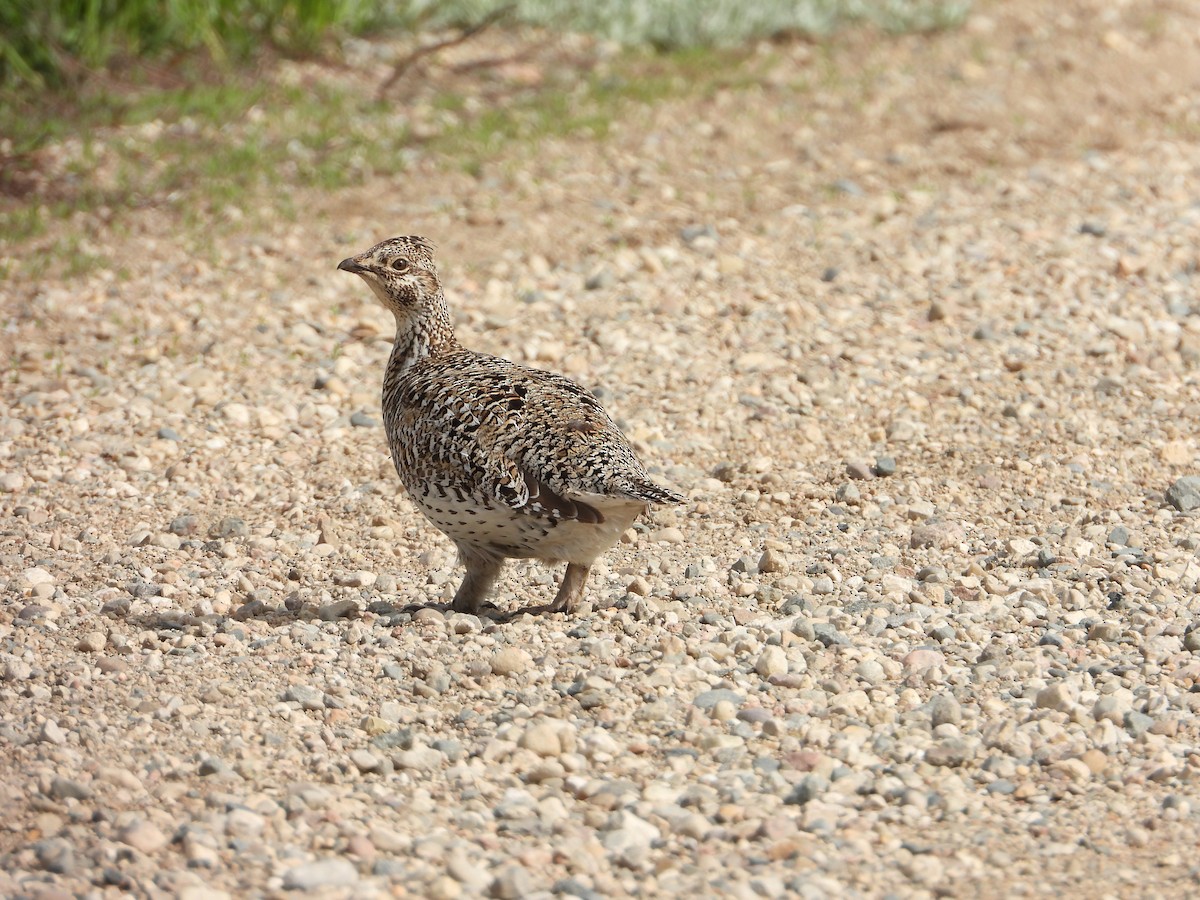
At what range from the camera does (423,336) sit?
6.73 meters

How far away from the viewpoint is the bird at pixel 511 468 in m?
5.57

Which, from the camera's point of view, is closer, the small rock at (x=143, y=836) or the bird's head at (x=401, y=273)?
the small rock at (x=143, y=836)

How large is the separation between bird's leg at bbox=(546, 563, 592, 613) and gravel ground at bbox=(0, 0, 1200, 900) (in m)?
0.18

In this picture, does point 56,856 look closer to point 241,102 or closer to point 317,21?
point 241,102

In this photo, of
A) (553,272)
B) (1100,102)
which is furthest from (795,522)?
(1100,102)

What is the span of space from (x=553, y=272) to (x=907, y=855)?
5934 mm

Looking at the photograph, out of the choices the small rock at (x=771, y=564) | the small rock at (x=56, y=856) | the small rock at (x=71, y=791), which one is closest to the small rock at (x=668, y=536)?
the small rock at (x=771, y=564)

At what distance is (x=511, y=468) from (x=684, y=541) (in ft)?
4.93

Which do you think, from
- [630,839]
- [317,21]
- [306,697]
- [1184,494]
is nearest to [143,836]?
[306,697]

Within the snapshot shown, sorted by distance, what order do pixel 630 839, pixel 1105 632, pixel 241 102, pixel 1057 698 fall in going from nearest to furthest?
pixel 630 839 < pixel 1057 698 < pixel 1105 632 < pixel 241 102

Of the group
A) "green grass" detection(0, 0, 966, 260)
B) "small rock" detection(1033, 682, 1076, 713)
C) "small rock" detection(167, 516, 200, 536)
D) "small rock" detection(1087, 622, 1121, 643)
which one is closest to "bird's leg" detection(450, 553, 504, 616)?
"small rock" detection(167, 516, 200, 536)

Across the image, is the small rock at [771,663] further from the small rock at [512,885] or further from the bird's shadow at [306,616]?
the small rock at [512,885]

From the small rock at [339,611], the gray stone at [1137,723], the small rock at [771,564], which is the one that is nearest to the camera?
the gray stone at [1137,723]

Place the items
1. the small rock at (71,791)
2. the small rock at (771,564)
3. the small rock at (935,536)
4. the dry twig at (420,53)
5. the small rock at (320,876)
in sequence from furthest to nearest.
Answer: the dry twig at (420,53) < the small rock at (935,536) < the small rock at (771,564) < the small rock at (71,791) < the small rock at (320,876)
